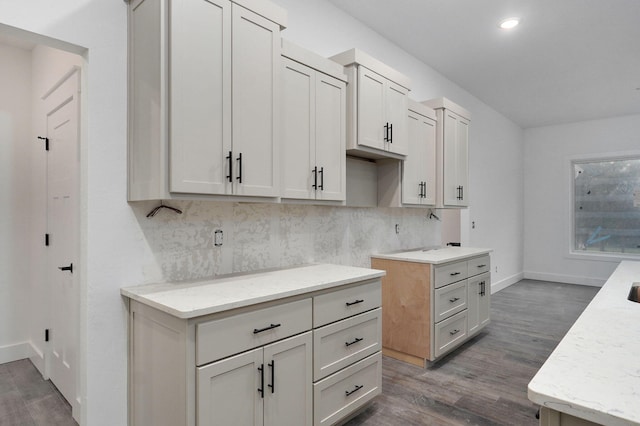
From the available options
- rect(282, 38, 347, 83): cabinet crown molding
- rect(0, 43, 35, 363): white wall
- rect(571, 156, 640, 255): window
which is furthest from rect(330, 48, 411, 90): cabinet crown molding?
rect(571, 156, 640, 255): window

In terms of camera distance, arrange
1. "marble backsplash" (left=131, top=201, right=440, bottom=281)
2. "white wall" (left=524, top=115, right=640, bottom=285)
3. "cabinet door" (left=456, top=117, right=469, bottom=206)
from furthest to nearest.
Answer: "white wall" (left=524, top=115, right=640, bottom=285), "cabinet door" (left=456, top=117, right=469, bottom=206), "marble backsplash" (left=131, top=201, right=440, bottom=281)

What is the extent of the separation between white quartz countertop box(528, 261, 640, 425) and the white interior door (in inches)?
94.5

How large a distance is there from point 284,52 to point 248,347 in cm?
167

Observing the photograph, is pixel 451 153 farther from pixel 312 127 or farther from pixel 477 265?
pixel 312 127

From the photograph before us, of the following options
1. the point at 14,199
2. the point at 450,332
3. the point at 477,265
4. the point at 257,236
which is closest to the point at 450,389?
the point at 450,332

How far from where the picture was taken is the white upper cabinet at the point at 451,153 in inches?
149

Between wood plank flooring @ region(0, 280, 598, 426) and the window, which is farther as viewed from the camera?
the window

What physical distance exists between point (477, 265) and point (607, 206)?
456 centimetres

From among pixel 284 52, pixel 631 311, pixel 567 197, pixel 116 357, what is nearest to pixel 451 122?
pixel 284 52

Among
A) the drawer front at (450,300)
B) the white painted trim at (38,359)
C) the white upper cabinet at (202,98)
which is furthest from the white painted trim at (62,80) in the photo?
the drawer front at (450,300)

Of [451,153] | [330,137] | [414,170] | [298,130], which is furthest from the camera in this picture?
[451,153]

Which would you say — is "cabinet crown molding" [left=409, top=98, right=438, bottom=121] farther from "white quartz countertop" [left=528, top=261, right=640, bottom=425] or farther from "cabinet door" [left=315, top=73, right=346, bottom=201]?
"white quartz countertop" [left=528, top=261, right=640, bottom=425]

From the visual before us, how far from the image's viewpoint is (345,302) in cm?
214

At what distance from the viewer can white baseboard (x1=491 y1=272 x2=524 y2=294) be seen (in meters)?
5.91
